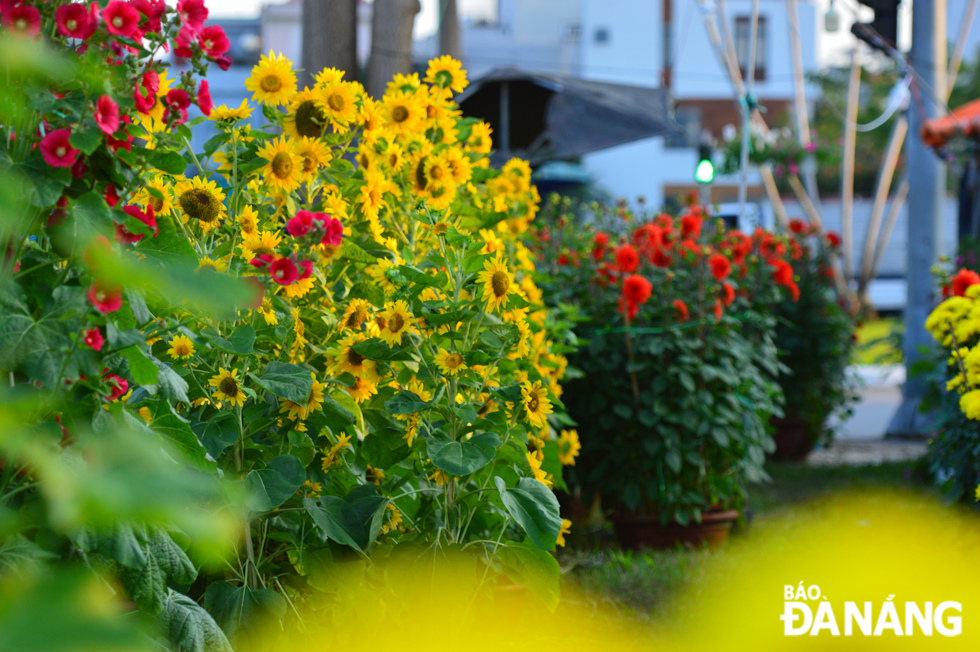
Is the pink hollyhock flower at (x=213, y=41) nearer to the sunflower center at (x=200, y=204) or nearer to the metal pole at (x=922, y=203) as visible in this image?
the sunflower center at (x=200, y=204)

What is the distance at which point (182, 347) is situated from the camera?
1576 mm

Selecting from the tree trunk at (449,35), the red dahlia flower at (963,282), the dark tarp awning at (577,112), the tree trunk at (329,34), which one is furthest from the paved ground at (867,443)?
the tree trunk at (329,34)

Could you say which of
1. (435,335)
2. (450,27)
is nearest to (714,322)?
(435,335)

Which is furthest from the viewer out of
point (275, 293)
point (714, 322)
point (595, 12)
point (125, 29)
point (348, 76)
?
point (595, 12)

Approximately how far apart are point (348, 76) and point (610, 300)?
1.76 meters

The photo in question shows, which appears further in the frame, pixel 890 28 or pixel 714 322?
pixel 890 28

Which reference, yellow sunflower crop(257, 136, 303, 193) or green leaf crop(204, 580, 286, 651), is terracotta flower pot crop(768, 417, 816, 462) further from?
green leaf crop(204, 580, 286, 651)

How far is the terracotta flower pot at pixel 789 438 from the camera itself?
20.0ft

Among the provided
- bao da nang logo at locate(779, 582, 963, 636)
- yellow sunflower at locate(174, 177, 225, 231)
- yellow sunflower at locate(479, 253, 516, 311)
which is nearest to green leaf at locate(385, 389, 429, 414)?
yellow sunflower at locate(479, 253, 516, 311)

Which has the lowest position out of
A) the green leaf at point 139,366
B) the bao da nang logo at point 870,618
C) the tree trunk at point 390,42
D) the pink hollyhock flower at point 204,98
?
the bao da nang logo at point 870,618

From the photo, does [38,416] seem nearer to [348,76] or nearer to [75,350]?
[75,350]

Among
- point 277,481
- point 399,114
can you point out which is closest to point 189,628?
point 277,481

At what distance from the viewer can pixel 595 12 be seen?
23.5m

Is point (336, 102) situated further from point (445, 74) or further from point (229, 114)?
point (445, 74)
